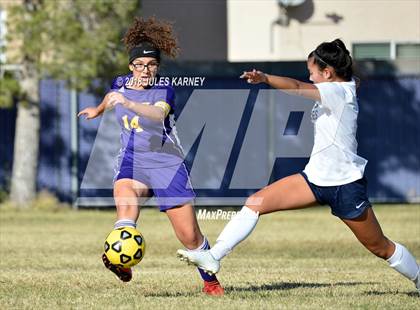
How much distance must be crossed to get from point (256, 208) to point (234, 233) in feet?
0.84

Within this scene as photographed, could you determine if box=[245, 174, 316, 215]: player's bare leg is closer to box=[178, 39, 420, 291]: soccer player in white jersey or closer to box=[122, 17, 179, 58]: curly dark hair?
box=[178, 39, 420, 291]: soccer player in white jersey

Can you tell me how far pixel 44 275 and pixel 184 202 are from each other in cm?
290

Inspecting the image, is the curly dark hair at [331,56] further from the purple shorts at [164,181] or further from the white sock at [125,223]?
the white sock at [125,223]

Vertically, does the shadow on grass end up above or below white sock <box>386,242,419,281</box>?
below

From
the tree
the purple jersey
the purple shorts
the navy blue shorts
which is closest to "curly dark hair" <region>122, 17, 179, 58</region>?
the purple jersey

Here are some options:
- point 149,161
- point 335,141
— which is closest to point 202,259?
point 149,161

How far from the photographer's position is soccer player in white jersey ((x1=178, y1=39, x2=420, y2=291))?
8.65 m

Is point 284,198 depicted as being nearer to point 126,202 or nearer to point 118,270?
point 126,202

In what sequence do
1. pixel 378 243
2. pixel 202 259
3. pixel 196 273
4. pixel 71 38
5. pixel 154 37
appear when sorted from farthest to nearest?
pixel 71 38 < pixel 196 273 < pixel 154 37 < pixel 378 243 < pixel 202 259

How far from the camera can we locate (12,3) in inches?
893

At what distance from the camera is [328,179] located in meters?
8.67

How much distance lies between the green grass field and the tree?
8.88 feet

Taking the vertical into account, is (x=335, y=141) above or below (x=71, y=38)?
above

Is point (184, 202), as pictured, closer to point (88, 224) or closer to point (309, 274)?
point (309, 274)
